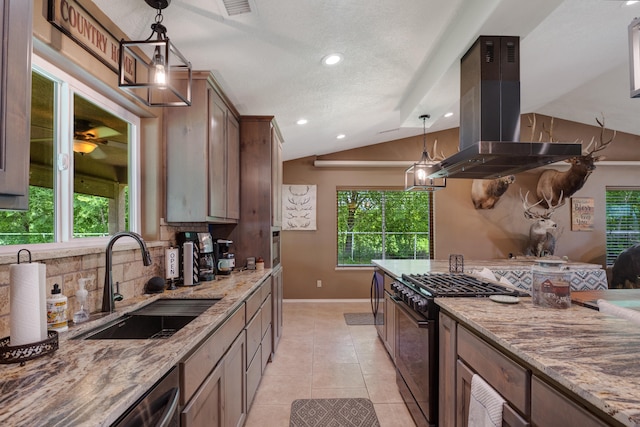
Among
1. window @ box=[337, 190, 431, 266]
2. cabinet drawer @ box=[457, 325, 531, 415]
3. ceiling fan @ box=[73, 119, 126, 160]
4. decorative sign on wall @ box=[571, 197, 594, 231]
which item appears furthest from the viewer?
window @ box=[337, 190, 431, 266]

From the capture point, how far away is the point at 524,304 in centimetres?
170

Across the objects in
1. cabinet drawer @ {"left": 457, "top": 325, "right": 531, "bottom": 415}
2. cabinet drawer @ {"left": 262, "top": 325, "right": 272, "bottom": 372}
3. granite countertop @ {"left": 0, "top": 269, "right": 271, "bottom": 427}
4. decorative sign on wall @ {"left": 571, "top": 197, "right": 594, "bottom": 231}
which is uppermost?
decorative sign on wall @ {"left": 571, "top": 197, "right": 594, "bottom": 231}

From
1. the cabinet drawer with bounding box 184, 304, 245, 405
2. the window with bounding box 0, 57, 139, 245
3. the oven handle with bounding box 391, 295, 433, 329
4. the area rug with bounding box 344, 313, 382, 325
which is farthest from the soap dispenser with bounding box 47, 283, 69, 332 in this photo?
the area rug with bounding box 344, 313, 382, 325

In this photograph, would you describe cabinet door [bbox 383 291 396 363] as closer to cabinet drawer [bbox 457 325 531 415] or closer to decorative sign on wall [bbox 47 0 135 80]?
cabinet drawer [bbox 457 325 531 415]

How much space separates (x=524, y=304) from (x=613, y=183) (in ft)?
18.8

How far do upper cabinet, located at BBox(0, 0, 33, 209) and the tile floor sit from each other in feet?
6.95

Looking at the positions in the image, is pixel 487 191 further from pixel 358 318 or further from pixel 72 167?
pixel 72 167

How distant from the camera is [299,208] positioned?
226 inches

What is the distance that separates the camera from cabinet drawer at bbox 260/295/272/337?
2750 millimetres

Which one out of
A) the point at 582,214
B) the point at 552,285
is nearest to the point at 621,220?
the point at 582,214

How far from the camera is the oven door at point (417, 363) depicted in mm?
1880

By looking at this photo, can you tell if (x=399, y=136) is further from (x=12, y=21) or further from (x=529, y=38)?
(x=12, y=21)

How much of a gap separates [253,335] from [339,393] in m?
0.91

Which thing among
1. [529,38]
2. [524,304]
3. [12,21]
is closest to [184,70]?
[12,21]
